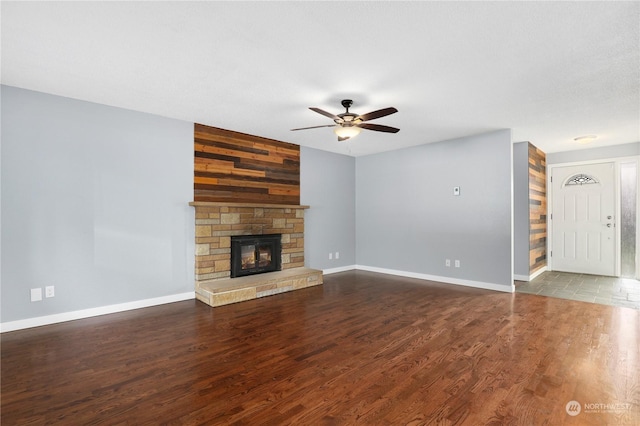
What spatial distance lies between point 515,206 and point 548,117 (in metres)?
2.02

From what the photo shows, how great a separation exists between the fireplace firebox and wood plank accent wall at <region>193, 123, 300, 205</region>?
0.64 metres

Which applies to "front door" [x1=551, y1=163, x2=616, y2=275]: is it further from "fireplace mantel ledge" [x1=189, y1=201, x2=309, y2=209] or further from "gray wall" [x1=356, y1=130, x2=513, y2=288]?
"fireplace mantel ledge" [x1=189, y1=201, x2=309, y2=209]

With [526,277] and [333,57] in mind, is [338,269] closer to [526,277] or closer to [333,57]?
[526,277]

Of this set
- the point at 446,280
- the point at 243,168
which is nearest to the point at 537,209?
the point at 446,280

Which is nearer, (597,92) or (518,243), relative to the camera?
(597,92)

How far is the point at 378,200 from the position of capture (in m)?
6.58

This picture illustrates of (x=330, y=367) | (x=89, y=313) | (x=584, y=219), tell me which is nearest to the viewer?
(x=330, y=367)

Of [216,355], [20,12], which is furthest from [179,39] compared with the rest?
[216,355]

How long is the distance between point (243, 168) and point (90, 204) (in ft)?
6.97

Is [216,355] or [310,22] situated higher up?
[310,22]

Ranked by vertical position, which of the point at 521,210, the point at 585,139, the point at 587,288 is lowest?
the point at 587,288

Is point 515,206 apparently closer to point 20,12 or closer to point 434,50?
point 434,50

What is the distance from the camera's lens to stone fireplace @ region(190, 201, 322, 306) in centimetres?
434

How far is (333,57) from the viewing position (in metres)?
2.64
